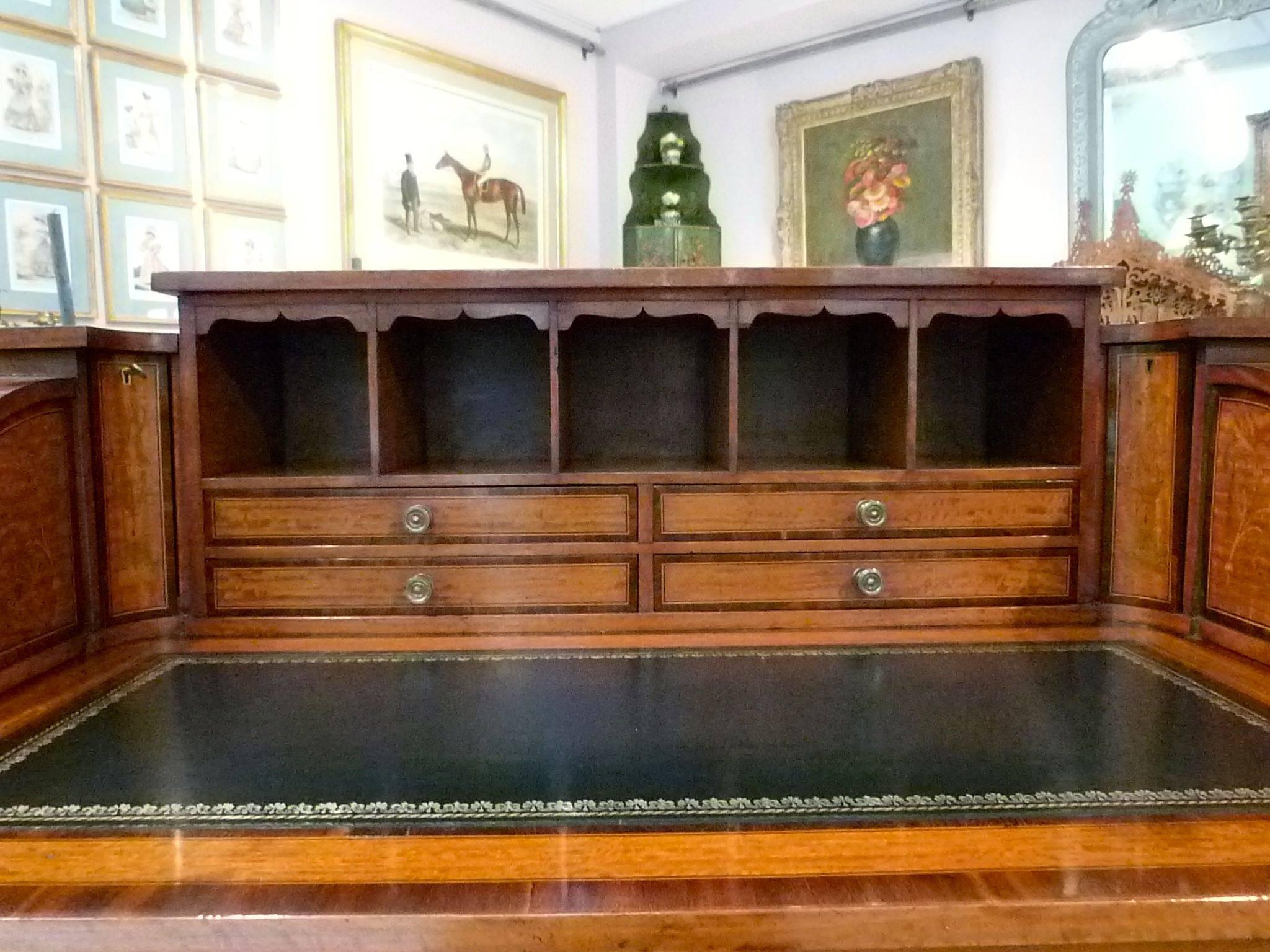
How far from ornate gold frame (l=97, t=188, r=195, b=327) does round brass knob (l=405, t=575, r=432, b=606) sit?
4.64 feet

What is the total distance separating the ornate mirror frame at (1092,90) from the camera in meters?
2.55

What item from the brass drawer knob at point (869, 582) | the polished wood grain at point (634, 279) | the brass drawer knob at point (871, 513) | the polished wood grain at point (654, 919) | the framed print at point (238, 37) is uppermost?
the framed print at point (238, 37)

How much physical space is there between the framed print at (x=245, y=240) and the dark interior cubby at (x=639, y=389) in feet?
3.89

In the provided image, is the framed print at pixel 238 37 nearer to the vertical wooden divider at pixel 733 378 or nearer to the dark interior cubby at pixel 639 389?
the dark interior cubby at pixel 639 389

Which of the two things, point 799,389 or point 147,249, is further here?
point 147,249

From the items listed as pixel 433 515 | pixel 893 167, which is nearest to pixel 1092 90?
pixel 893 167

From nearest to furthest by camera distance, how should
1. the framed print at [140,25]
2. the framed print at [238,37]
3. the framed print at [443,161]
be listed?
the framed print at [140,25] → the framed print at [238,37] → the framed print at [443,161]

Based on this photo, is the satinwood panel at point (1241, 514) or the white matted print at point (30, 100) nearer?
the satinwood panel at point (1241, 514)

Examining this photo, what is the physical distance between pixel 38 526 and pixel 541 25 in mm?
2763

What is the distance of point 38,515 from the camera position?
1.21 meters

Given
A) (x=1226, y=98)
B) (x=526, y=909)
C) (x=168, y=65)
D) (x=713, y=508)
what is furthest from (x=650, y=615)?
(x=1226, y=98)

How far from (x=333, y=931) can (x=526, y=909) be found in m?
0.16

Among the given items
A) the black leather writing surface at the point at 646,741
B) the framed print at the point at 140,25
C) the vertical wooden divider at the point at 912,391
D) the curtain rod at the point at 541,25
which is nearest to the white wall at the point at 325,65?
the curtain rod at the point at 541,25

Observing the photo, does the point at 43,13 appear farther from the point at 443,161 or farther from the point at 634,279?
the point at 634,279
